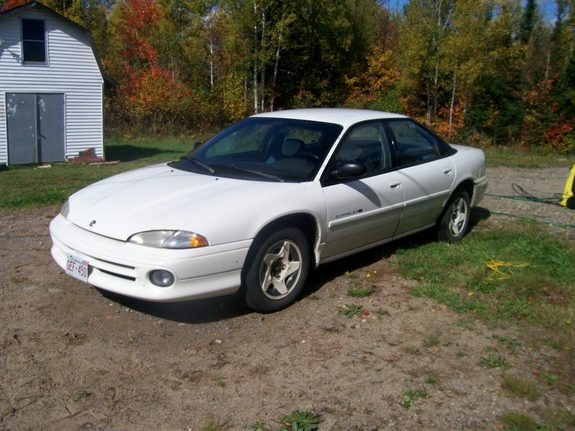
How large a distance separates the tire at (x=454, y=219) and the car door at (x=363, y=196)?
3.50 feet

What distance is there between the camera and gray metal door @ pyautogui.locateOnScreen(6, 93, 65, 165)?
63.5 feet

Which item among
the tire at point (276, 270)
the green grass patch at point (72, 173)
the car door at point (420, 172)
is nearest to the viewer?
the tire at point (276, 270)

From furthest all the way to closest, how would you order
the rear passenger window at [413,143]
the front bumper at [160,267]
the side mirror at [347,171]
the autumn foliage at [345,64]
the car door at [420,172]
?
1. the autumn foliage at [345,64]
2. the rear passenger window at [413,143]
3. the car door at [420,172]
4. the side mirror at [347,171]
5. the front bumper at [160,267]

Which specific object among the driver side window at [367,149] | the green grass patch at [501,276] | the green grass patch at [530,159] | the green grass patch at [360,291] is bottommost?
the green grass patch at [360,291]

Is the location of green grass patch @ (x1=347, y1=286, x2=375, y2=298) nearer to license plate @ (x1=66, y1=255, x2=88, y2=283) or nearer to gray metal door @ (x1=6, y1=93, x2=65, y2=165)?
license plate @ (x1=66, y1=255, x2=88, y2=283)

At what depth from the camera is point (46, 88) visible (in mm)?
19906

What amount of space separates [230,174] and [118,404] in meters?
2.32

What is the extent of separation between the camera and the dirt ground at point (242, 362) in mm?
3584

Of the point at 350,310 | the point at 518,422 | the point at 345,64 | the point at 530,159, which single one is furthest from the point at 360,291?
the point at 345,64

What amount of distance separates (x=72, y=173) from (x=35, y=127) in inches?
242

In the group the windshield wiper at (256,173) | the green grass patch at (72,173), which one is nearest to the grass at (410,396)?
the windshield wiper at (256,173)

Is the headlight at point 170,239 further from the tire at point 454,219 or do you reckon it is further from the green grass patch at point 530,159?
the green grass patch at point 530,159

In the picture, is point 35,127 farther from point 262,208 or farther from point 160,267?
point 160,267

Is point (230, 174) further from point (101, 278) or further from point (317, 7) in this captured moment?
point (317, 7)
